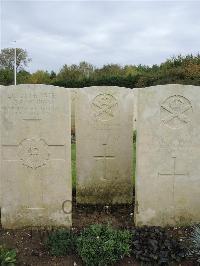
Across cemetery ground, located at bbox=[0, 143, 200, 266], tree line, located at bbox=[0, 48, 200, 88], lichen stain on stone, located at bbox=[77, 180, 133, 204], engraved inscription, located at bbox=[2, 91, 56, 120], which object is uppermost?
tree line, located at bbox=[0, 48, 200, 88]

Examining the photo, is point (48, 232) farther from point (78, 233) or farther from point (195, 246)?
point (195, 246)

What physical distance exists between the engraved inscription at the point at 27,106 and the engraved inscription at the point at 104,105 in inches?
55.3

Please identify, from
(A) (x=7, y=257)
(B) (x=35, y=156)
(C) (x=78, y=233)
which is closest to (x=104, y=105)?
(B) (x=35, y=156)

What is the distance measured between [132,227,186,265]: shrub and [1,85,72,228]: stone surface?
→ 106cm

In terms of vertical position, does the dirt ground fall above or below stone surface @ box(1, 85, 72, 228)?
below

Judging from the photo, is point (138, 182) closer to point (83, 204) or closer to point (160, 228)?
point (160, 228)

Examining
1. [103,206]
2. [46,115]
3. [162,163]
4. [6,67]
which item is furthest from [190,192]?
[6,67]

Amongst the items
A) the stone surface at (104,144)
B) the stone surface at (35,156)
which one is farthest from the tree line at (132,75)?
the stone surface at (35,156)

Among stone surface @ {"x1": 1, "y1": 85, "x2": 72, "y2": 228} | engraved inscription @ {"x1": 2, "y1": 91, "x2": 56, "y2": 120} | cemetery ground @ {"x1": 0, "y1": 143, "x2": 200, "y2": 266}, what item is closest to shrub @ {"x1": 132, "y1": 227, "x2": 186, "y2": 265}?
cemetery ground @ {"x1": 0, "y1": 143, "x2": 200, "y2": 266}

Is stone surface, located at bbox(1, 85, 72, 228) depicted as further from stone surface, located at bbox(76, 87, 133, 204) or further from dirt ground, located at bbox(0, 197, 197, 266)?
stone surface, located at bbox(76, 87, 133, 204)

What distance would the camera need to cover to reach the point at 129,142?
21.5 ft

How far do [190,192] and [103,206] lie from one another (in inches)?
64.2

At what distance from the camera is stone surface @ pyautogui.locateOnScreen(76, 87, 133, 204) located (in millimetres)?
6410

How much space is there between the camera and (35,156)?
5184mm
